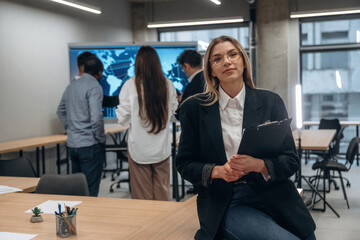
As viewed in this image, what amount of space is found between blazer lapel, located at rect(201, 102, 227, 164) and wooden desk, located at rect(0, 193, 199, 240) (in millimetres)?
369

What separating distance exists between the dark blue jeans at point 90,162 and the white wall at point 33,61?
2.13 meters

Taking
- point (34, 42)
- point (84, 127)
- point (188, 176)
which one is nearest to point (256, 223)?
point (188, 176)

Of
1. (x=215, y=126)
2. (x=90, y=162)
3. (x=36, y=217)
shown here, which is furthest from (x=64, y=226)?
(x=90, y=162)

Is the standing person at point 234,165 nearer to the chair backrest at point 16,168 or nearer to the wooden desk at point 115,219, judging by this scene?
the wooden desk at point 115,219

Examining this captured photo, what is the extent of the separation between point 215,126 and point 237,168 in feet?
0.75

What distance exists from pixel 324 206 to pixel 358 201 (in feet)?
2.54

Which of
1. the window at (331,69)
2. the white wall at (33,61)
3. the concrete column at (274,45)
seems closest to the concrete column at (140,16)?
the white wall at (33,61)

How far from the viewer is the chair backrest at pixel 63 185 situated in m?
2.79

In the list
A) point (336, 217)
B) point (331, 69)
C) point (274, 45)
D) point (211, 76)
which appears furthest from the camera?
point (331, 69)

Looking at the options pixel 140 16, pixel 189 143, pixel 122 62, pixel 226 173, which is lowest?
pixel 226 173

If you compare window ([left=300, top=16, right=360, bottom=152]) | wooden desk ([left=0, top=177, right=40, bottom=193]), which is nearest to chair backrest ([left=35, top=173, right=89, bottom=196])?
wooden desk ([left=0, top=177, right=40, bottom=193])

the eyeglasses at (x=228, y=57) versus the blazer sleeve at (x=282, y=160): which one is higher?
the eyeglasses at (x=228, y=57)

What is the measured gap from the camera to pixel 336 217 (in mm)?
4793

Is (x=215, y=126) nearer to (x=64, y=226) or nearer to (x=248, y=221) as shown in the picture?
(x=248, y=221)
